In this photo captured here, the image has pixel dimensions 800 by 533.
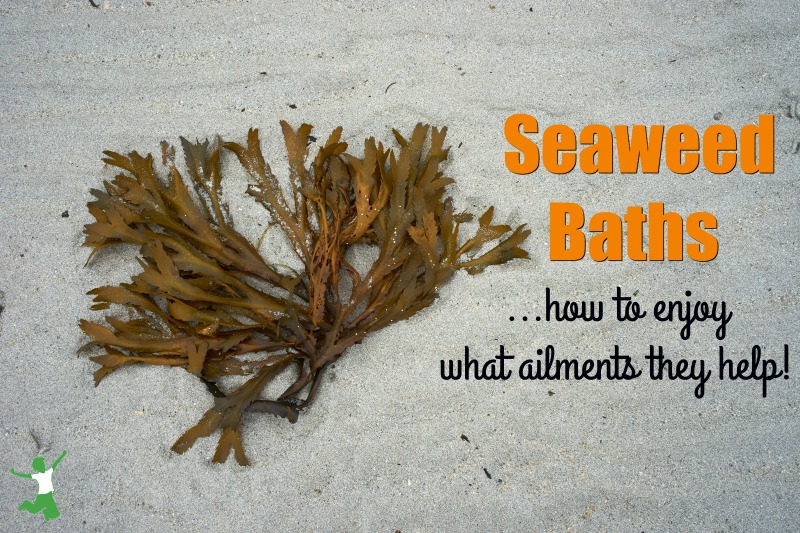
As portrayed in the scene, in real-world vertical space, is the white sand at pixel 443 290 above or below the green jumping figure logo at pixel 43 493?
above

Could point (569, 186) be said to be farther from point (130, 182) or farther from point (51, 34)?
point (51, 34)

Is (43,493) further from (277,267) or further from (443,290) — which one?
(443,290)

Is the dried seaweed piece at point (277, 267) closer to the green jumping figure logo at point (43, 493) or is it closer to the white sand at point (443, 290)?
the white sand at point (443, 290)

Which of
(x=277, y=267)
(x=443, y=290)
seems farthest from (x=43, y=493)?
(x=443, y=290)

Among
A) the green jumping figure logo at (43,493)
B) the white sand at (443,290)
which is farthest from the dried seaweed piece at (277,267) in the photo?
the green jumping figure logo at (43,493)

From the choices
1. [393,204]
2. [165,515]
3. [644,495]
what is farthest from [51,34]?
[644,495]
